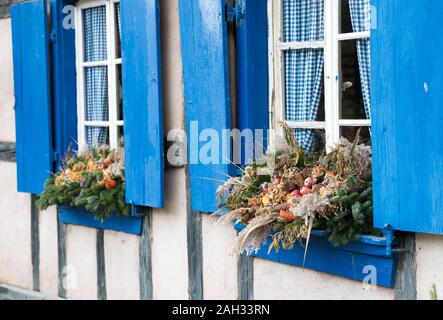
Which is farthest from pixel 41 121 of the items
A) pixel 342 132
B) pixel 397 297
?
pixel 397 297

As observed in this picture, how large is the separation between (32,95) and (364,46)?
2923mm

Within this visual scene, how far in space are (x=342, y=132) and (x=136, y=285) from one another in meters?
1.95

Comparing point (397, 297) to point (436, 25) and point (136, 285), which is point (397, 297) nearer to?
point (436, 25)

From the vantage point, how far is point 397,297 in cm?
378

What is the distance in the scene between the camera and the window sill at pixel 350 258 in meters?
3.75

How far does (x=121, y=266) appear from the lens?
5.59 m

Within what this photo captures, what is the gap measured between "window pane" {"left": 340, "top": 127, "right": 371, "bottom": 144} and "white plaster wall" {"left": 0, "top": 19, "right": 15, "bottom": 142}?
10.7ft

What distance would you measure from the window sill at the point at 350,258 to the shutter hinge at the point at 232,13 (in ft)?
3.94

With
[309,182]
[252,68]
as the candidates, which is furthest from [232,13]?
[309,182]

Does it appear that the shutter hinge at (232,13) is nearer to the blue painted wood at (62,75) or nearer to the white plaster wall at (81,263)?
the blue painted wood at (62,75)

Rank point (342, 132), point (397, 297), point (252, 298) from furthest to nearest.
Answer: point (252, 298) → point (342, 132) → point (397, 297)

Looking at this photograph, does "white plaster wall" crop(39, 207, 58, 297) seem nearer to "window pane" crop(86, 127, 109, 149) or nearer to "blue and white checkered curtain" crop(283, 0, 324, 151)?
"window pane" crop(86, 127, 109, 149)

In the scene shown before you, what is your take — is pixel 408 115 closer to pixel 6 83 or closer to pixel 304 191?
pixel 304 191

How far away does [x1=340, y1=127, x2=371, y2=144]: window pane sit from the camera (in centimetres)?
414
